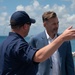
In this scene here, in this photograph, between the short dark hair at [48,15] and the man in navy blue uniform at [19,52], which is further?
the short dark hair at [48,15]

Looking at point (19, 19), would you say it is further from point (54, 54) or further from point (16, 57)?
point (54, 54)

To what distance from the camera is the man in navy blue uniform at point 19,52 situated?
10.8ft

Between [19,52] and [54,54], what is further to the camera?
[54,54]

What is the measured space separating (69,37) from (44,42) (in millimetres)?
1956

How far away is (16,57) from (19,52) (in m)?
0.09

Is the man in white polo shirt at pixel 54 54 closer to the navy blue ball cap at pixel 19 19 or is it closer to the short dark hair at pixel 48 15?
the short dark hair at pixel 48 15

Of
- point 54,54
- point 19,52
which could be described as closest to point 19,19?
point 19,52

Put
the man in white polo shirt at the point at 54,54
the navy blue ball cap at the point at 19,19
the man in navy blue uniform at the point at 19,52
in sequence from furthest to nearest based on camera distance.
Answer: the man in white polo shirt at the point at 54,54
the navy blue ball cap at the point at 19,19
the man in navy blue uniform at the point at 19,52

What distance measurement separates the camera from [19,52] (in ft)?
11.0

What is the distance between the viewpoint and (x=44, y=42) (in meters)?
5.11

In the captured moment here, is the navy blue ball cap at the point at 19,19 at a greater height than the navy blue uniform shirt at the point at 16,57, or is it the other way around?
the navy blue ball cap at the point at 19,19

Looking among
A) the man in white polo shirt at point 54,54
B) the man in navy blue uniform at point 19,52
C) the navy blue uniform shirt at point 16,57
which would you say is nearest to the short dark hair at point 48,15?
the man in white polo shirt at point 54,54

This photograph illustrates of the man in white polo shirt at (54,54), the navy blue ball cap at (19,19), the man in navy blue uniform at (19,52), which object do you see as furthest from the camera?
the man in white polo shirt at (54,54)

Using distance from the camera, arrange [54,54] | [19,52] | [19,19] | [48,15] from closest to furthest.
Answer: [19,52] → [19,19] → [54,54] → [48,15]
